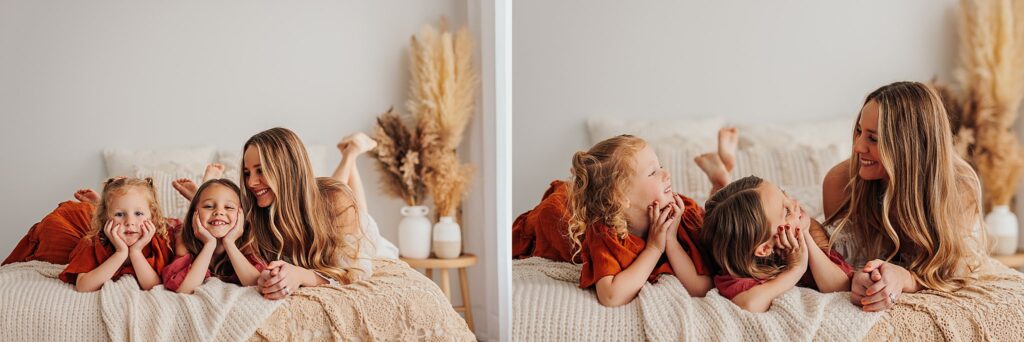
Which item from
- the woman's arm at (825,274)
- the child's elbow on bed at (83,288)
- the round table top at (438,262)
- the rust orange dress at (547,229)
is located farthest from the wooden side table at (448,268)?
the woman's arm at (825,274)

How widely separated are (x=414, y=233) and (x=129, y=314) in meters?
0.66

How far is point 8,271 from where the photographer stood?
187 cm

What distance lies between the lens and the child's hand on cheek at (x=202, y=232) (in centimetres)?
177

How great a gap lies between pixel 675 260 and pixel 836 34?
3.14 ft

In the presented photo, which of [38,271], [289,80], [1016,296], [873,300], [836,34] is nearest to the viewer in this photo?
[873,300]

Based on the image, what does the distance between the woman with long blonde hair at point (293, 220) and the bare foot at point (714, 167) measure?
2.51 ft

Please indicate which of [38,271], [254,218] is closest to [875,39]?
[254,218]

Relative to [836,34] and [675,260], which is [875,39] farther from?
[675,260]

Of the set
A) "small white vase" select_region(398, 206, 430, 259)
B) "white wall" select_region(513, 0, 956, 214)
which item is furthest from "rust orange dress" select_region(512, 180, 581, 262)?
"small white vase" select_region(398, 206, 430, 259)

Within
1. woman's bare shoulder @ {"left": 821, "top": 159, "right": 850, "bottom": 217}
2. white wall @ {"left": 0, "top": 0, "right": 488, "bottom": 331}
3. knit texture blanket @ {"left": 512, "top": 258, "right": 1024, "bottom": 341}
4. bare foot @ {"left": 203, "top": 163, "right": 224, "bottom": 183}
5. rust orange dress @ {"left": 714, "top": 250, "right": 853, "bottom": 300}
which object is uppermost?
white wall @ {"left": 0, "top": 0, "right": 488, "bottom": 331}

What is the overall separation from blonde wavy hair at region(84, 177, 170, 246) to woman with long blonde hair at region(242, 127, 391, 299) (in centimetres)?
17

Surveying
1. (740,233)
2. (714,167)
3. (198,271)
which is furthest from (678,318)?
A: (198,271)

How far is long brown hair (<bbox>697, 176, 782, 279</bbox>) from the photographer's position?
167 cm

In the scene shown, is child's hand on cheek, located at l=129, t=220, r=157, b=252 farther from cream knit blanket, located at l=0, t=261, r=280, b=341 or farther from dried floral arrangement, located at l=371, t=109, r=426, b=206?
dried floral arrangement, located at l=371, t=109, r=426, b=206
